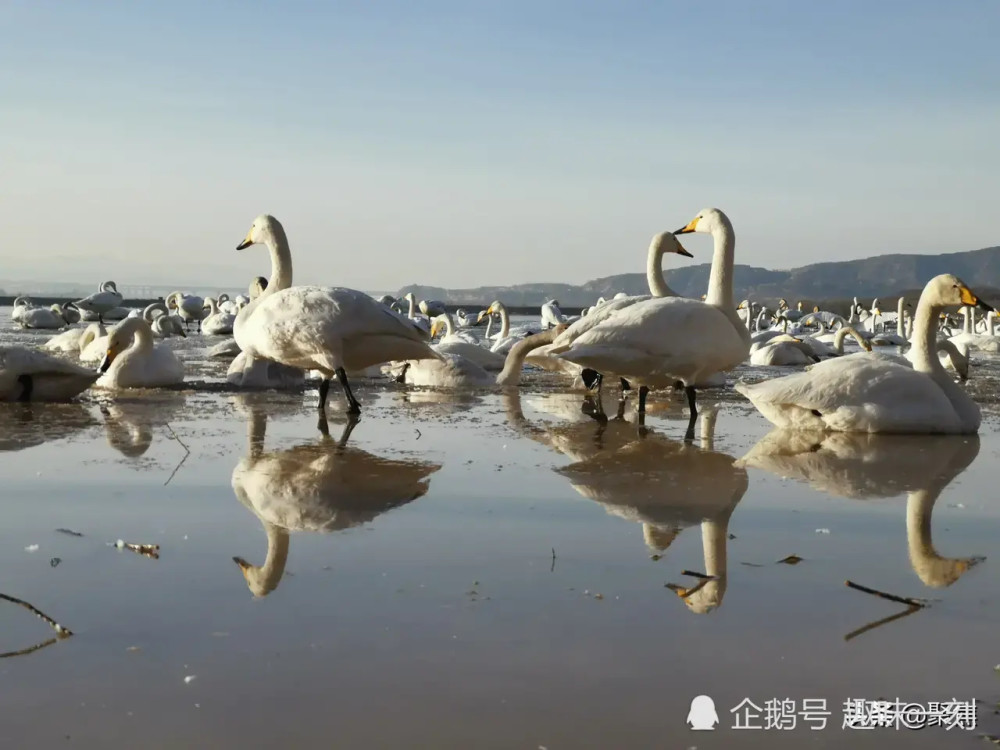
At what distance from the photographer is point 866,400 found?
845cm

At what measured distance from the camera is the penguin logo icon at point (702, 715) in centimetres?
294

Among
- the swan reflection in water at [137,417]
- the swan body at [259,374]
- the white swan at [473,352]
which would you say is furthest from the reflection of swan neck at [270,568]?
the white swan at [473,352]

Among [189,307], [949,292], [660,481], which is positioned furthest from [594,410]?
[189,307]

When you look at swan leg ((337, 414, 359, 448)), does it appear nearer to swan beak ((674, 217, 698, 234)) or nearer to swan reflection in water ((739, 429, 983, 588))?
swan reflection in water ((739, 429, 983, 588))

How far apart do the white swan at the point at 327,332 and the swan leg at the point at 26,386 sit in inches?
71.7

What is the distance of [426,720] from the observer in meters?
2.94

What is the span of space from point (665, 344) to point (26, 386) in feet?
18.3

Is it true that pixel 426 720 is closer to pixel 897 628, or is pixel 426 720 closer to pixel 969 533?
pixel 897 628

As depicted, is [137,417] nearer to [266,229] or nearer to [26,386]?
[26,386]

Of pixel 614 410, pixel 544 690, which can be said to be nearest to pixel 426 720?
pixel 544 690

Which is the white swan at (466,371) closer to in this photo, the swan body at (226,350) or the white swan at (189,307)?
the swan body at (226,350)

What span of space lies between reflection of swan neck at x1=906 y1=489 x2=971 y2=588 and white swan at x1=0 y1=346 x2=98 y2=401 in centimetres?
736

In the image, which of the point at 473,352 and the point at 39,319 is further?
→ the point at 39,319

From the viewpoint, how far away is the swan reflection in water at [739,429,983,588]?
4871mm
